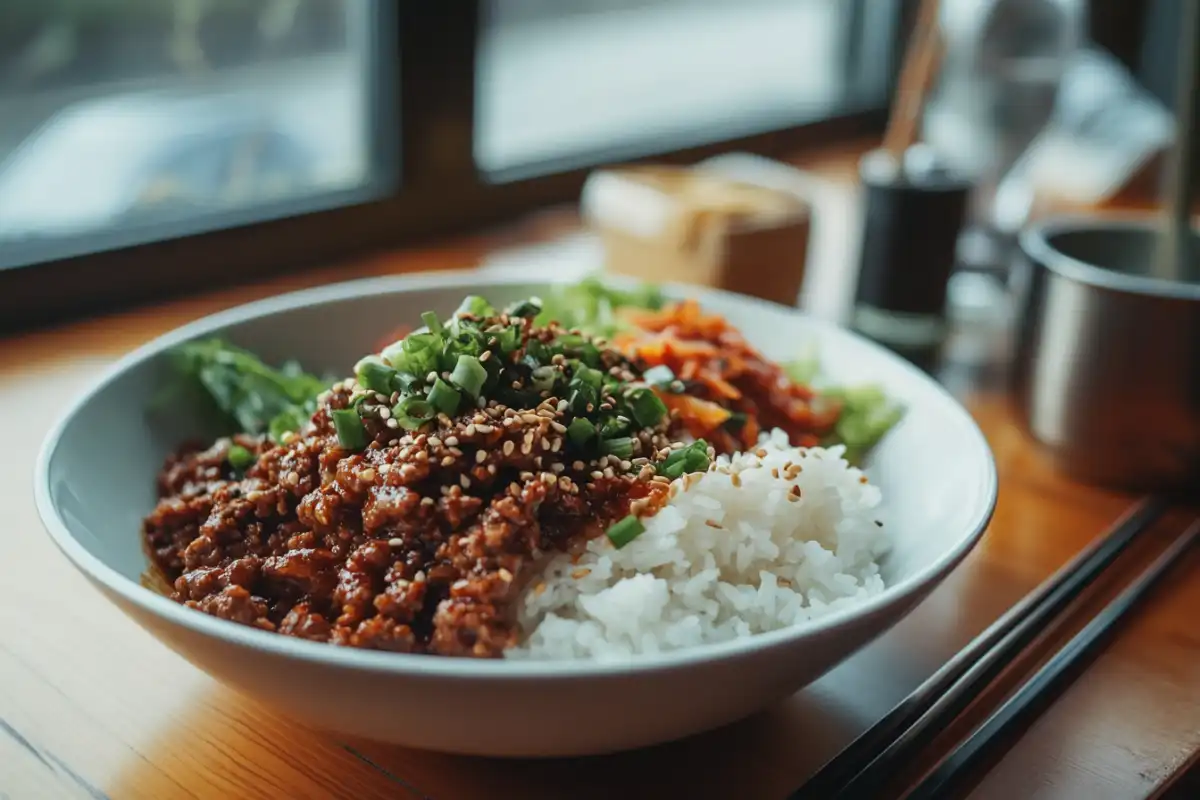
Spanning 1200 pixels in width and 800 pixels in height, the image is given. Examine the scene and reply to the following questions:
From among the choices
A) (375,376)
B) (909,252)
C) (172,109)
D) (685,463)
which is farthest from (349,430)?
(172,109)

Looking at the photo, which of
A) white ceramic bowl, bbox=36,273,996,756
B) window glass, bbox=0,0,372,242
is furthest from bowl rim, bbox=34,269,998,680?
window glass, bbox=0,0,372,242

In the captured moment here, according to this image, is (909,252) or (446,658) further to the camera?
(909,252)

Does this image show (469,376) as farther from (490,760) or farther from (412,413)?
(490,760)

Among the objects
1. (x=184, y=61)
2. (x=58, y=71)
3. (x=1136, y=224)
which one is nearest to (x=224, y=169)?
(x=184, y=61)

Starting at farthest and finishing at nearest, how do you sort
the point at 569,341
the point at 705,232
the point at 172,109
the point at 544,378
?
the point at 172,109, the point at 705,232, the point at 569,341, the point at 544,378

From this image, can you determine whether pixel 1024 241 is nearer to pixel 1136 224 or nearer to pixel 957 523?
pixel 1136 224

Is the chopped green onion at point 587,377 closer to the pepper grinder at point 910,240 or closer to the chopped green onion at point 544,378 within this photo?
the chopped green onion at point 544,378
